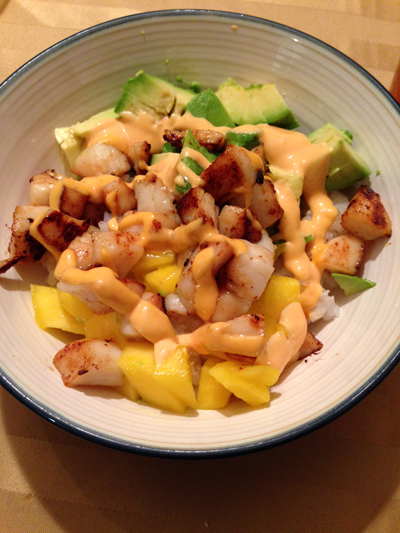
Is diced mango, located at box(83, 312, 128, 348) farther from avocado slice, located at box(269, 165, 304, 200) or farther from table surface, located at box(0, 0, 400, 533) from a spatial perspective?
avocado slice, located at box(269, 165, 304, 200)

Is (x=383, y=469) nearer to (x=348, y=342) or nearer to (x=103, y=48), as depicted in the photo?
(x=348, y=342)

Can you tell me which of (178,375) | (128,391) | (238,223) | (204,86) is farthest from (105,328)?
(204,86)

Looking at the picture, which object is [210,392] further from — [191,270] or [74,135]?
[74,135]

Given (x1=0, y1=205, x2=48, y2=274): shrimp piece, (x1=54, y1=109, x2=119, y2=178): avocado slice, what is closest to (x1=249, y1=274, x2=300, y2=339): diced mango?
(x1=0, y1=205, x2=48, y2=274): shrimp piece

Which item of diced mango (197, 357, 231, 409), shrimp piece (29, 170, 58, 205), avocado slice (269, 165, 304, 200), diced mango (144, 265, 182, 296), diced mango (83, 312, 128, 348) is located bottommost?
diced mango (197, 357, 231, 409)

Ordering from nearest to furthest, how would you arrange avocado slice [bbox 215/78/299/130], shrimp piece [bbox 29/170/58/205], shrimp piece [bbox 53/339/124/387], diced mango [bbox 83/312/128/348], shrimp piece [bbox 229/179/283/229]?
1. shrimp piece [bbox 53/339/124/387]
2. diced mango [bbox 83/312/128/348]
3. shrimp piece [bbox 229/179/283/229]
4. shrimp piece [bbox 29/170/58/205]
5. avocado slice [bbox 215/78/299/130]

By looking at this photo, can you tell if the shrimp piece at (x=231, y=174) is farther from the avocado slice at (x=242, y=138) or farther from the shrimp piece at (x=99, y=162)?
the shrimp piece at (x=99, y=162)

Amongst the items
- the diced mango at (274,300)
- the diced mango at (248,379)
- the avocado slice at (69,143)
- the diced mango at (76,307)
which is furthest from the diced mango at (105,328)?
the avocado slice at (69,143)

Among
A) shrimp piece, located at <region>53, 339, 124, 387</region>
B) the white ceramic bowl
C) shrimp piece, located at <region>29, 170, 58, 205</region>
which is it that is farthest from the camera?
shrimp piece, located at <region>29, 170, 58, 205</region>
